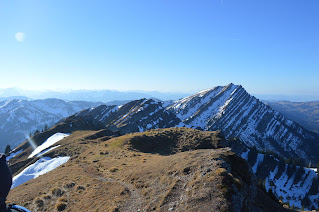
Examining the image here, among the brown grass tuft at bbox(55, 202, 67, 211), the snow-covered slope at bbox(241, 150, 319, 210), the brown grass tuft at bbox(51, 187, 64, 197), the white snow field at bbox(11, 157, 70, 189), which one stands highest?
the brown grass tuft at bbox(55, 202, 67, 211)

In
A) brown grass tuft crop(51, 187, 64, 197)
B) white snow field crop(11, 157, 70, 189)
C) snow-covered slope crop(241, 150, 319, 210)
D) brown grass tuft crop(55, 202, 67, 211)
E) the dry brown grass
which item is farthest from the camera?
snow-covered slope crop(241, 150, 319, 210)

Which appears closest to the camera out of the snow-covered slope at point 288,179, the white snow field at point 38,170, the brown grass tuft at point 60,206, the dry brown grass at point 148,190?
the dry brown grass at point 148,190

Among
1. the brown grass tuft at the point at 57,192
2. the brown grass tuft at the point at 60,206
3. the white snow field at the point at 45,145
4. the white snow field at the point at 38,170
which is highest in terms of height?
the brown grass tuft at the point at 60,206

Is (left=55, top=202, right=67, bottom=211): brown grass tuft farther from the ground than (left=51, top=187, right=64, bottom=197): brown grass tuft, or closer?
farther from the ground

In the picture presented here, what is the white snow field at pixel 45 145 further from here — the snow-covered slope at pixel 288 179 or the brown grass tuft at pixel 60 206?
the snow-covered slope at pixel 288 179

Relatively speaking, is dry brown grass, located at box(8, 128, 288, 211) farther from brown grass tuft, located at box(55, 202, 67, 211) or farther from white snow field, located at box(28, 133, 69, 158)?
white snow field, located at box(28, 133, 69, 158)

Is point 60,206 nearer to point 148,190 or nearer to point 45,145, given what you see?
point 148,190

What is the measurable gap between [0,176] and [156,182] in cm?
1637

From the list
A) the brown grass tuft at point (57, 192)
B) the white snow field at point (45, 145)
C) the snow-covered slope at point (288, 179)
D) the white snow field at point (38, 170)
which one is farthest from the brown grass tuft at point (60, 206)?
the snow-covered slope at point (288, 179)

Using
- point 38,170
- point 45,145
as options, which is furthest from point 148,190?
point 45,145

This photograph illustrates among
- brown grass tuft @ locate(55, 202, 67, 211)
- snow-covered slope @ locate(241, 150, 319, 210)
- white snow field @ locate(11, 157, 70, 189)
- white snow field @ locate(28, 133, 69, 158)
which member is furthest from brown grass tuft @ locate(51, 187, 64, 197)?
snow-covered slope @ locate(241, 150, 319, 210)

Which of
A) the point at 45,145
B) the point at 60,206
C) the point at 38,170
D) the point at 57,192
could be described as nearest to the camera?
the point at 60,206

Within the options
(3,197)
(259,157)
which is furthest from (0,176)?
(259,157)

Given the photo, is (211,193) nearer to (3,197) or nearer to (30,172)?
(3,197)
